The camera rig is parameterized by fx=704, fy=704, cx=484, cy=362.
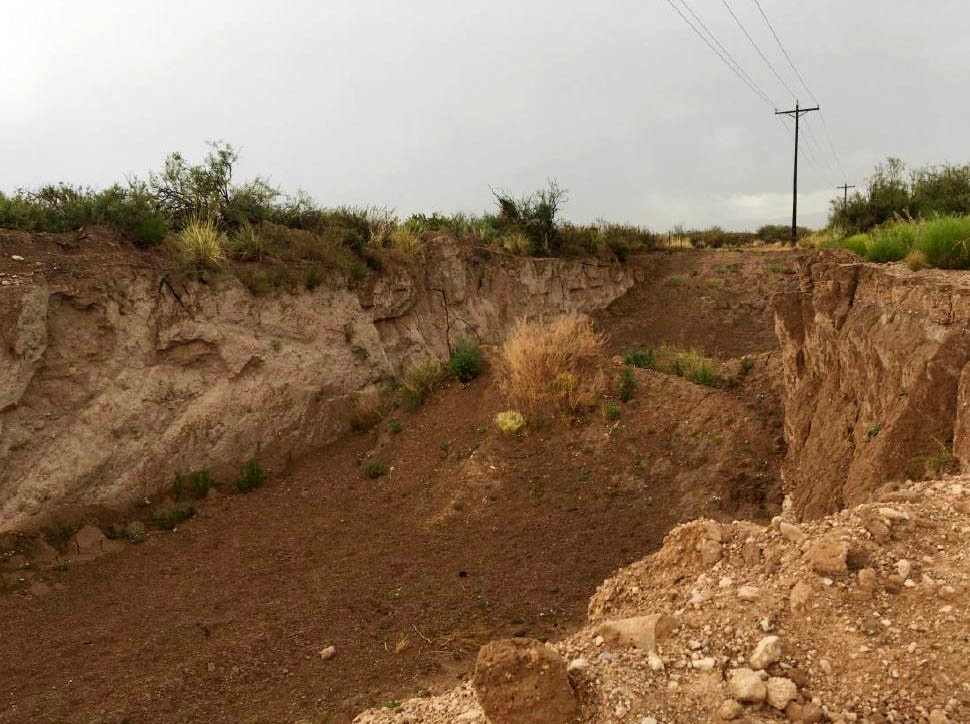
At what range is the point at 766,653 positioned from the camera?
282cm

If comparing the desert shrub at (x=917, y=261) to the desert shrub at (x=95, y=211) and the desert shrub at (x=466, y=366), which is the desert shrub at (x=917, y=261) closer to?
the desert shrub at (x=466, y=366)

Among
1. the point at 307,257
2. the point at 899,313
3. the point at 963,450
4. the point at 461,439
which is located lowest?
the point at 461,439

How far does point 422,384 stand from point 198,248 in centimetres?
359

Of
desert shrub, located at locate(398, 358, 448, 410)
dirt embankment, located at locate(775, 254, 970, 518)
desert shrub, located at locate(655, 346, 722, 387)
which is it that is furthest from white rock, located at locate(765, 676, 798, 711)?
desert shrub, located at locate(398, 358, 448, 410)

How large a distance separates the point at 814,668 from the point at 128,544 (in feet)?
23.7

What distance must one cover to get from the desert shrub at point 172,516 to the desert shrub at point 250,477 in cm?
69

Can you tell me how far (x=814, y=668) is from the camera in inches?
109

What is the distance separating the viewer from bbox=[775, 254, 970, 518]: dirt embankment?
14.9 ft

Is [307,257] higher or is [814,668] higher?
[307,257]

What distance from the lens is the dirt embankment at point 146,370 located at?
7684 mm

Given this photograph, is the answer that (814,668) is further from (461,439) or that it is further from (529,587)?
(461,439)

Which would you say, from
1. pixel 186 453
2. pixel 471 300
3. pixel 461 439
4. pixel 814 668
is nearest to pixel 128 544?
pixel 186 453

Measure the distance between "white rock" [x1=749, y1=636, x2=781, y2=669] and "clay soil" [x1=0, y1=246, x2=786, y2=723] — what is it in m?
2.55

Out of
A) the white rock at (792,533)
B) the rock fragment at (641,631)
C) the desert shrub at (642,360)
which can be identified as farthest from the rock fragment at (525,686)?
the desert shrub at (642,360)
